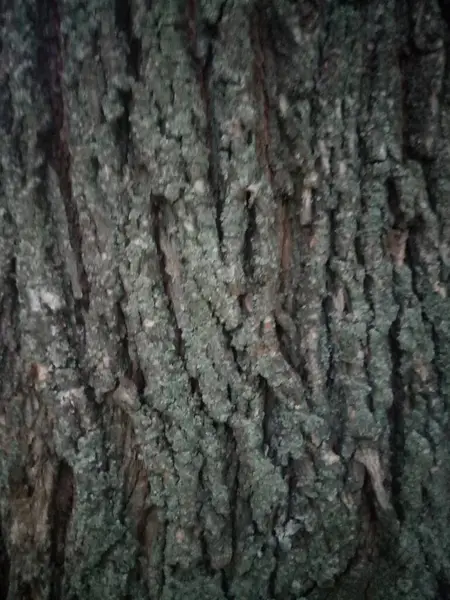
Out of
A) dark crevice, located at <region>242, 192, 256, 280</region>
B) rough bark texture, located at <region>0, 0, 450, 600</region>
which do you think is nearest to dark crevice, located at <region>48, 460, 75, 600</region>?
rough bark texture, located at <region>0, 0, 450, 600</region>

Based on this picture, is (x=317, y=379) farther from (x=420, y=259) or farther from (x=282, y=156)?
(x=282, y=156)

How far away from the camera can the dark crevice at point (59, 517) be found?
1.09m

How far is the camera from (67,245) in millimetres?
992

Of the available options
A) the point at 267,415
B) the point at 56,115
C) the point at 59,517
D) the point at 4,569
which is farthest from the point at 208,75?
the point at 4,569

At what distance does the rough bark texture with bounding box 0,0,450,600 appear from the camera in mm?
940

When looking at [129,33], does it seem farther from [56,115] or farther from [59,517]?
[59,517]

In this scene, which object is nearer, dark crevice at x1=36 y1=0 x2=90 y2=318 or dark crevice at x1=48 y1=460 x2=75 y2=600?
dark crevice at x1=36 y1=0 x2=90 y2=318

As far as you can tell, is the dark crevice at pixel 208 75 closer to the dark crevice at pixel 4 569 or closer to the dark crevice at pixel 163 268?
the dark crevice at pixel 163 268

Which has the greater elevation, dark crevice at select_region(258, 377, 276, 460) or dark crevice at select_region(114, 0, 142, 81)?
dark crevice at select_region(114, 0, 142, 81)

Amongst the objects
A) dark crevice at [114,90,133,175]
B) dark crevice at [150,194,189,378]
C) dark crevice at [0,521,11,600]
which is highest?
dark crevice at [114,90,133,175]

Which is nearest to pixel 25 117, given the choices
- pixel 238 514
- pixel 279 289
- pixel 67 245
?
pixel 67 245

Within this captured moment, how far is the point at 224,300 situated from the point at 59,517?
52 centimetres

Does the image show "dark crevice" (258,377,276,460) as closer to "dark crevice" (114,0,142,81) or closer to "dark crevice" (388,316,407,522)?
"dark crevice" (388,316,407,522)

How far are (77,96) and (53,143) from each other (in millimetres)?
87
